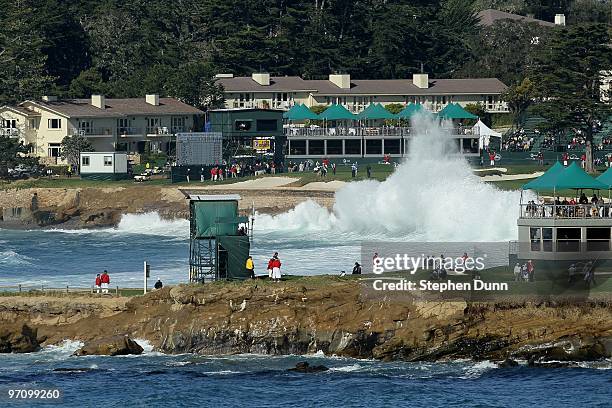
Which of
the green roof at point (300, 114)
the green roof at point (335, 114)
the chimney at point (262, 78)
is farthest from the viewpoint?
the chimney at point (262, 78)

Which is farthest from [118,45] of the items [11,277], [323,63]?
[11,277]

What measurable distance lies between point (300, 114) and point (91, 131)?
53.0 feet

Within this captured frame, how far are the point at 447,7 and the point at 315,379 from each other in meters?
136

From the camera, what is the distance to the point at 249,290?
6122 cm

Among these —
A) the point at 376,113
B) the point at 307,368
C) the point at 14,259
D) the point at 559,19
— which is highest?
the point at 559,19

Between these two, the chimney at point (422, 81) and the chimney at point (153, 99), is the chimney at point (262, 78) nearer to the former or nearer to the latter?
the chimney at point (153, 99)

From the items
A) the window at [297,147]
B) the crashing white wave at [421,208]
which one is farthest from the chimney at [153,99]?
the crashing white wave at [421,208]

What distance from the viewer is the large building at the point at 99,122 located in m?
136

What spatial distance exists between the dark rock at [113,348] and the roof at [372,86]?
91.9m

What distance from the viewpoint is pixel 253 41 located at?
161125 mm

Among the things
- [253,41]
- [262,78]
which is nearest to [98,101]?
[262,78]

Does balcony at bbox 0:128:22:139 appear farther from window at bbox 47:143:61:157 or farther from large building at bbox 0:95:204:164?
window at bbox 47:143:61:157

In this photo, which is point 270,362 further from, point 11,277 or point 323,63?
point 323,63

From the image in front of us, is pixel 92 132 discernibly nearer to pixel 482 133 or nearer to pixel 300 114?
pixel 300 114
